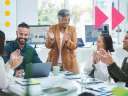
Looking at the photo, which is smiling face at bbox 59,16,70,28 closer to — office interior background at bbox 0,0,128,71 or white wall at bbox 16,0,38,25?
office interior background at bbox 0,0,128,71

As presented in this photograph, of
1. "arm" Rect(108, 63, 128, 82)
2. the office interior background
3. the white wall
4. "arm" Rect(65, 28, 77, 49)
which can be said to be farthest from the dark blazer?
the white wall

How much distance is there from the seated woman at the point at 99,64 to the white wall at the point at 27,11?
2.58m

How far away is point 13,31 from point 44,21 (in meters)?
0.89

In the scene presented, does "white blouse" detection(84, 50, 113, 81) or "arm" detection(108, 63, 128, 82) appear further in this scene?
"white blouse" detection(84, 50, 113, 81)

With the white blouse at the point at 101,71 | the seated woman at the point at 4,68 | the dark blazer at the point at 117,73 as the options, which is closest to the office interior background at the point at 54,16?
the white blouse at the point at 101,71

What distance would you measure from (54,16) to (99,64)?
3268 millimetres

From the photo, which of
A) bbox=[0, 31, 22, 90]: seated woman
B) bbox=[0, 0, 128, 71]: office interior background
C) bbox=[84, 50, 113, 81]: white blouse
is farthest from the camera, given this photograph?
bbox=[0, 0, 128, 71]: office interior background

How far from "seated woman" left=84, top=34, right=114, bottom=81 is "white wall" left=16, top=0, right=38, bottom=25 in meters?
2.58

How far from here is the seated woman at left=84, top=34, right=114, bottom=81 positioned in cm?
306

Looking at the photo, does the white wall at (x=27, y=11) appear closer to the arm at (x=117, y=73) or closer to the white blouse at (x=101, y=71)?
the white blouse at (x=101, y=71)

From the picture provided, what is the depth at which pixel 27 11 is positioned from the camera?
18.4 feet

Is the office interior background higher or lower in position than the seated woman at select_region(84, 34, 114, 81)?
higher

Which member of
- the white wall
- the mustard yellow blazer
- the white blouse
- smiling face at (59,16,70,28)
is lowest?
the white blouse

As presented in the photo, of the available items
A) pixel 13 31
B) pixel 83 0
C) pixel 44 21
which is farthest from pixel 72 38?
pixel 83 0
